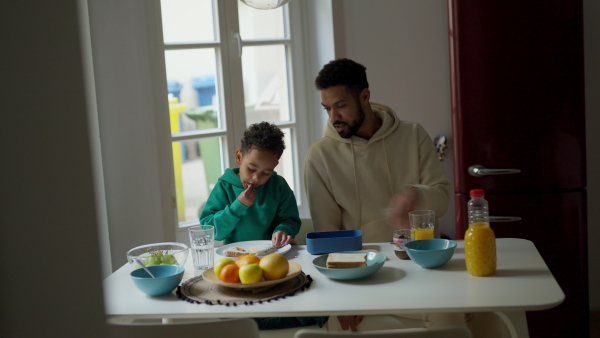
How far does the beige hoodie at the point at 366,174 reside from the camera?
2.58 m

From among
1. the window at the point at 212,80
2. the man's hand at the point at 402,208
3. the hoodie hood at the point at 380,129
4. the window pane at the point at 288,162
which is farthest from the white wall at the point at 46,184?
the window pane at the point at 288,162

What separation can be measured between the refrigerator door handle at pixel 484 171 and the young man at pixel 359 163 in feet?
1.58

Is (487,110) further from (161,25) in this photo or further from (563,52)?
(161,25)

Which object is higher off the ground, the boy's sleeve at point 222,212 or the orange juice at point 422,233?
the boy's sleeve at point 222,212

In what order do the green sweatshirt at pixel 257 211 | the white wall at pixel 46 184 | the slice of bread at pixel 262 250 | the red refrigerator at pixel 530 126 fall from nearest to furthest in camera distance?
the white wall at pixel 46 184 < the slice of bread at pixel 262 250 < the green sweatshirt at pixel 257 211 < the red refrigerator at pixel 530 126

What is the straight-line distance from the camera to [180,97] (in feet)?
10.4

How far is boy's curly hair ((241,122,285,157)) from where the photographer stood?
7.67 ft

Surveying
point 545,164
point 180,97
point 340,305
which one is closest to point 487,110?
point 545,164

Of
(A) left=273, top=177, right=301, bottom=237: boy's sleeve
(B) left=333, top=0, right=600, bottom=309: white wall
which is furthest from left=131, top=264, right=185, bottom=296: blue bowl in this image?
(B) left=333, top=0, right=600, bottom=309: white wall

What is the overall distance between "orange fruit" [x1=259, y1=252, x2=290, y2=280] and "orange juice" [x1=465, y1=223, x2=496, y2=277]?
0.51m

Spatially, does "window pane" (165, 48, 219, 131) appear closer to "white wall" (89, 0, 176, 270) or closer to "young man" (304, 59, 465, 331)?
"white wall" (89, 0, 176, 270)

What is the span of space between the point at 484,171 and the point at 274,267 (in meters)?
1.56

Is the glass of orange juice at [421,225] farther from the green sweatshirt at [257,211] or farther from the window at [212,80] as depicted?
the window at [212,80]

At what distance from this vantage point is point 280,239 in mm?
2191
